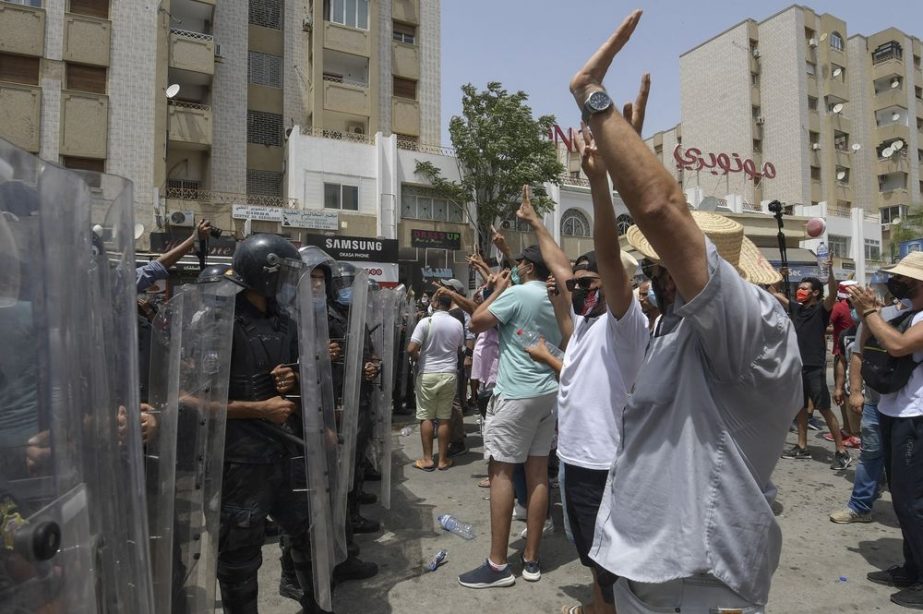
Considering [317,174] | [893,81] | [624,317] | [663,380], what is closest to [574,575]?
[624,317]

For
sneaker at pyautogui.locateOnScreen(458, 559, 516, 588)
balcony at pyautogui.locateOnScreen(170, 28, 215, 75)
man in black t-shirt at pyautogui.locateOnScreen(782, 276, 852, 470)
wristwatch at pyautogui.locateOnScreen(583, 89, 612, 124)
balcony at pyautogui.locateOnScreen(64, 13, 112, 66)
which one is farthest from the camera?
balcony at pyautogui.locateOnScreen(170, 28, 215, 75)

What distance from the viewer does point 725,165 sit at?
37219 millimetres

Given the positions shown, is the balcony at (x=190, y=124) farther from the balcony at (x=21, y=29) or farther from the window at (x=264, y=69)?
the balcony at (x=21, y=29)

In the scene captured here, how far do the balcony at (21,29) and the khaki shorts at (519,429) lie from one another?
2429 cm

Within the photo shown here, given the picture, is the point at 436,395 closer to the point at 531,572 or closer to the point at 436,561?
the point at 436,561

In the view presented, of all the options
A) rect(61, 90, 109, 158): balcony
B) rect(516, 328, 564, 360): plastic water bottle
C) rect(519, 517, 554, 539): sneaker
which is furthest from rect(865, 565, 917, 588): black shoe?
rect(61, 90, 109, 158): balcony

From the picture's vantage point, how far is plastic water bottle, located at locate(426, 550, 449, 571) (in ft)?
12.2

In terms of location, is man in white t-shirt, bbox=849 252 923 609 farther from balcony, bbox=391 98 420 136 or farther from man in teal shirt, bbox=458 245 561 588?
balcony, bbox=391 98 420 136

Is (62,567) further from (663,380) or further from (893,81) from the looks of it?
(893,81)

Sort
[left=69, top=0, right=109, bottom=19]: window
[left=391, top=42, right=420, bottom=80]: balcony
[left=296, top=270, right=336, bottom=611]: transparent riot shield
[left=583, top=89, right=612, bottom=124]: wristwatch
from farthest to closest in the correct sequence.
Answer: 1. [left=391, top=42, right=420, bottom=80]: balcony
2. [left=69, top=0, right=109, bottom=19]: window
3. [left=296, top=270, right=336, bottom=611]: transparent riot shield
4. [left=583, top=89, right=612, bottom=124]: wristwatch

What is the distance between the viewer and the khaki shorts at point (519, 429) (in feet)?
11.4

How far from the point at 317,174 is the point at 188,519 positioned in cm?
2251

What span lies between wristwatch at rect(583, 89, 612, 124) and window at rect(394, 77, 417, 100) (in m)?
27.5

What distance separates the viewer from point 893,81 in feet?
138
